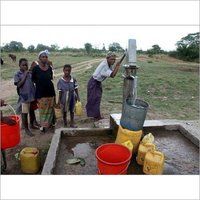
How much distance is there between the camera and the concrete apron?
11.5 ft

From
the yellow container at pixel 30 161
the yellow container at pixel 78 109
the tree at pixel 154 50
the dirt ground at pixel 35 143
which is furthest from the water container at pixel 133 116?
the tree at pixel 154 50

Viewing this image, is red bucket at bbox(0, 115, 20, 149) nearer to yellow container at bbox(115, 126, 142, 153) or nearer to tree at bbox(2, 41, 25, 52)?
yellow container at bbox(115, 126, 142, 153)

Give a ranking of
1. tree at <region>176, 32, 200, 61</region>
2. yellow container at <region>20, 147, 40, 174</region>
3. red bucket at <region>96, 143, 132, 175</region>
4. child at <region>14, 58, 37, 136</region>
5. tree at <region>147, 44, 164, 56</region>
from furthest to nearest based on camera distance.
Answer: tree at <region>147, 44, 164, 56</region>, tree at <region>176, 32, 200, 61</region>, child at <region>14, 58, 37, 136</region>, yellow container at <region>20, 147, 40, 174</region>, red bucket at <region>96, 143, 132, 175</region>

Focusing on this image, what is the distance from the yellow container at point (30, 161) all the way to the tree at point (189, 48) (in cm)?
2657

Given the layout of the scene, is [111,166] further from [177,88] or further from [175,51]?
[175,51]

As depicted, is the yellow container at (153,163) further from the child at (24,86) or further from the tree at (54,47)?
the tree at (54,47)

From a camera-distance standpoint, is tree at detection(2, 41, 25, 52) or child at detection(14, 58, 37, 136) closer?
child at detection(14, 58, 37, 136)

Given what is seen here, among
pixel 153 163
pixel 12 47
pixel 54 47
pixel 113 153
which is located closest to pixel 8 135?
pixel 113 153

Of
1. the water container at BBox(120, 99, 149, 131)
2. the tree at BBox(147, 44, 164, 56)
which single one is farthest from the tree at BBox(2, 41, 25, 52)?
the water container at BBox(120, 99, 149, 131)

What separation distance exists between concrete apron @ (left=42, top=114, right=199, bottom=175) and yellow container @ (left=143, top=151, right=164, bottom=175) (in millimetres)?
237

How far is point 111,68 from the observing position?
210 inches

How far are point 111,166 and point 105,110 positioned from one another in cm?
451

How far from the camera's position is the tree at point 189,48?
93.7 feet

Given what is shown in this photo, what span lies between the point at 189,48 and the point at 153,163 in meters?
27.8
